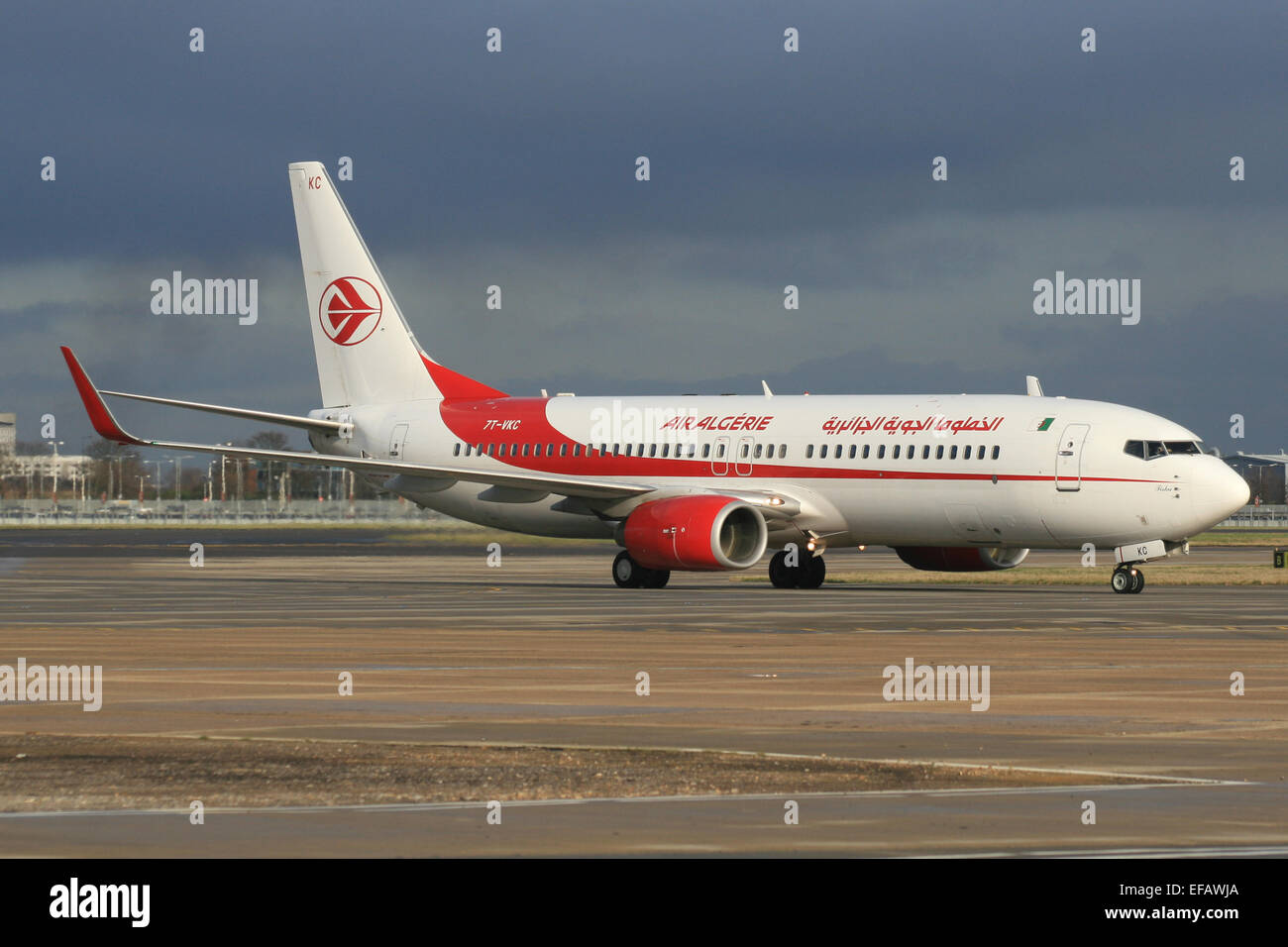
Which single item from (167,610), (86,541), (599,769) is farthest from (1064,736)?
(86,541)

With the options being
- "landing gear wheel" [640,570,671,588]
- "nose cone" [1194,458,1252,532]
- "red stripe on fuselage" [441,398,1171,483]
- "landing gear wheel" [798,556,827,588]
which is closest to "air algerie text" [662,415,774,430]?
"red stripe on fuselage" [441,398,1171,483]

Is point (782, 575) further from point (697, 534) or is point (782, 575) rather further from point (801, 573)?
point (697, 534)

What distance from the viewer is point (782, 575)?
148ft

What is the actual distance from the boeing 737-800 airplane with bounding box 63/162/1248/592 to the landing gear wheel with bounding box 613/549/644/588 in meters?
0.04

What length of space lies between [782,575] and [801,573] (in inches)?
20.9

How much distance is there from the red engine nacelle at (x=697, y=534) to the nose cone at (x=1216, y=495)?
30.6ft

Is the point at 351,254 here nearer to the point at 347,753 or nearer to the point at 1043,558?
the point at 1043,558

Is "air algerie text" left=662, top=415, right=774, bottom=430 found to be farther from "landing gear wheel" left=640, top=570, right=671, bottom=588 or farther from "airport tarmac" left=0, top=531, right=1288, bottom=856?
"airport tarmac" left=0, top=531, right=1288, bottom=856

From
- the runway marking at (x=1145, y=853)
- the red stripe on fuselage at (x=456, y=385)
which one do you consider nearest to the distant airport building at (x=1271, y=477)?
the red stripe on fuselage at (x=456, y=385)

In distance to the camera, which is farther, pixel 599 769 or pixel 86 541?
pixel 86 541

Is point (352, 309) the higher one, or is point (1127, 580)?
point (352, 309)

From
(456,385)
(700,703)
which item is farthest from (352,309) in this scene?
(700,703)
